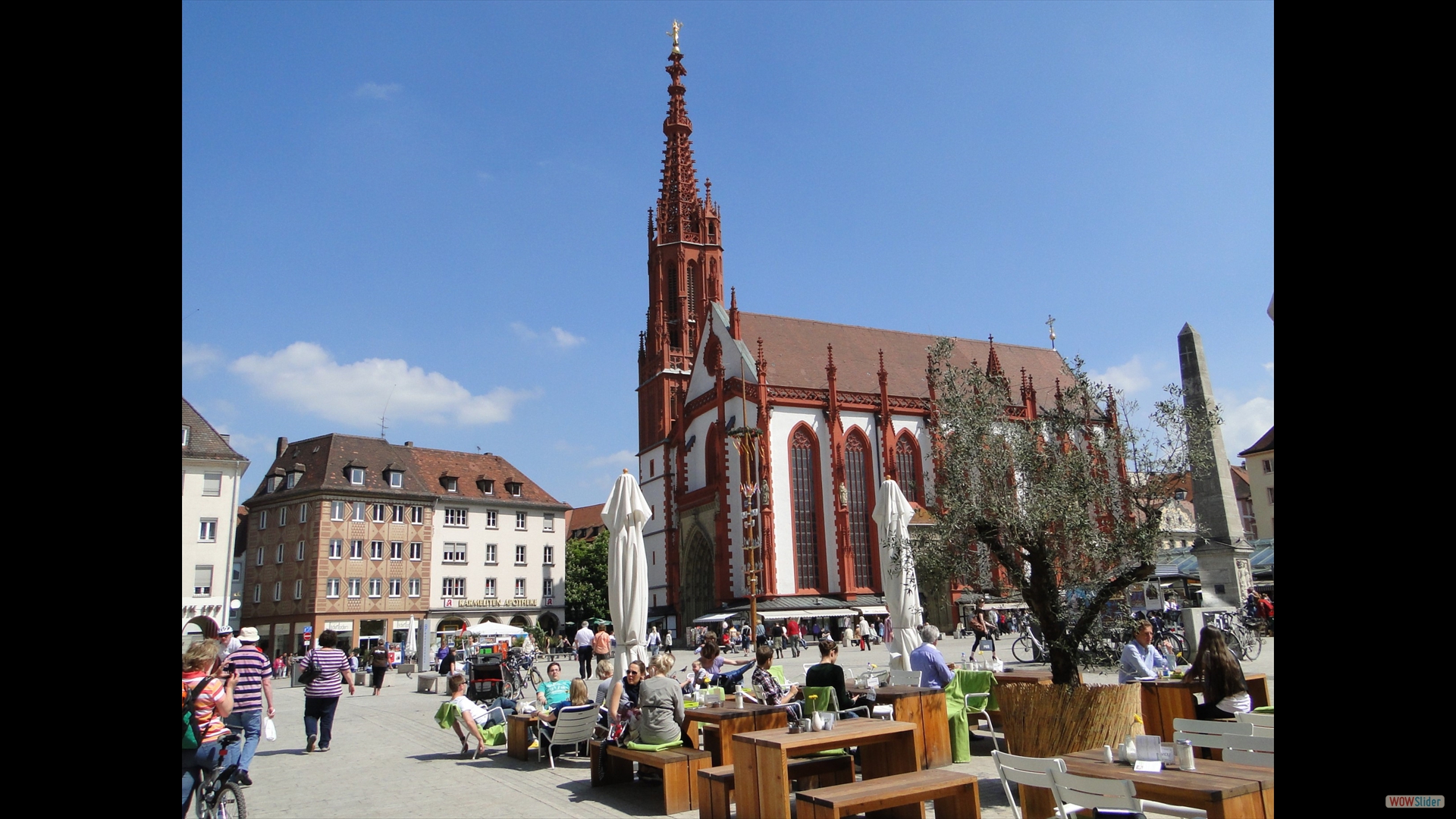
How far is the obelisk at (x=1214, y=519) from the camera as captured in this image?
64.4ft

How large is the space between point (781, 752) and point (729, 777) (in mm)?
821

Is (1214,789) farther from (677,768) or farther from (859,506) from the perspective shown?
(859,506)

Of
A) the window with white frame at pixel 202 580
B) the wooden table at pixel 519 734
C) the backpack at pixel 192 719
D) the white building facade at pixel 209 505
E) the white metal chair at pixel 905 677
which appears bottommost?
the wooden table at pixel 519 734

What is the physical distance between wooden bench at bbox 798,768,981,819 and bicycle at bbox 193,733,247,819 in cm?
390

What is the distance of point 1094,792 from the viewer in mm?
4508

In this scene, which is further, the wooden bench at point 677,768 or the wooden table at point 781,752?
the wooden bench at point 677,768

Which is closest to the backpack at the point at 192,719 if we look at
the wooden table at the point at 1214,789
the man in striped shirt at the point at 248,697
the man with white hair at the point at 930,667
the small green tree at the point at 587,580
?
the man in striped shirt at the point at 248,697

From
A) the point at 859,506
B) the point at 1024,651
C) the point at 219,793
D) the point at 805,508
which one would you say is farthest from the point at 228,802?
the point at 859,506

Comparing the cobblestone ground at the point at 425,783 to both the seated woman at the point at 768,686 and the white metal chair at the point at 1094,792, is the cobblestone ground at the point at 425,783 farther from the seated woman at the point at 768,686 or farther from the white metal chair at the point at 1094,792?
the white metal chair at the point at 1094,792

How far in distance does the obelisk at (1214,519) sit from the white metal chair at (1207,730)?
1378 cm

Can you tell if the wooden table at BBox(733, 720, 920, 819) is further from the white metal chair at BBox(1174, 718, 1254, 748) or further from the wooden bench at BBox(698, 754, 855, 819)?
the white metal chair at BBox(1174, 718, 1254, 748)
